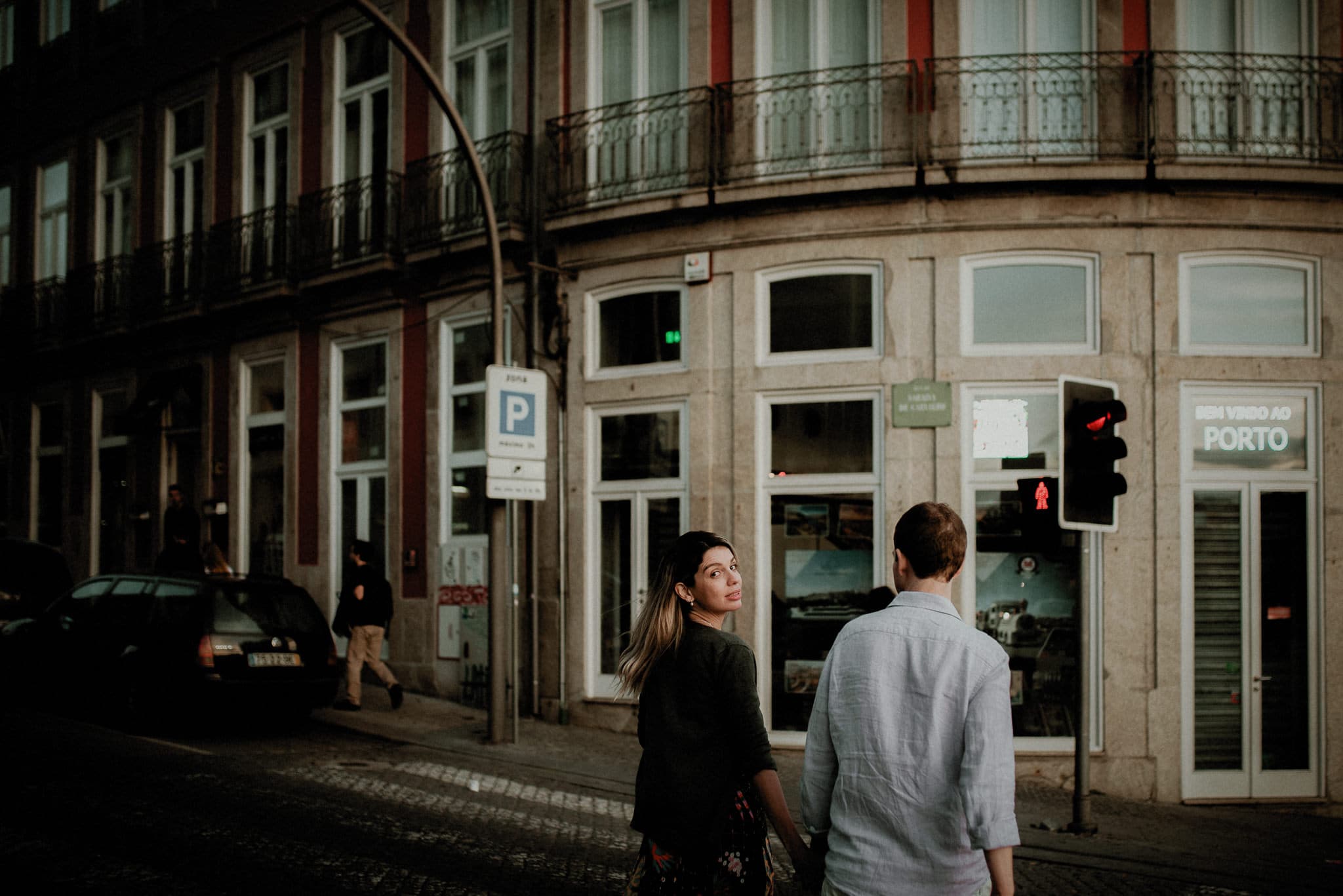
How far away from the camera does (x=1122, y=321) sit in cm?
1223

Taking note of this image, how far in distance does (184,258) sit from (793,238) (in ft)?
40.7

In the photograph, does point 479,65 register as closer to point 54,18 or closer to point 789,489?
point 789,489

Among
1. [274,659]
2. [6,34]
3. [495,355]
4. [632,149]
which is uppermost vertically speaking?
[6,34]

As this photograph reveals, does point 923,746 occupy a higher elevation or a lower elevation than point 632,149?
lower

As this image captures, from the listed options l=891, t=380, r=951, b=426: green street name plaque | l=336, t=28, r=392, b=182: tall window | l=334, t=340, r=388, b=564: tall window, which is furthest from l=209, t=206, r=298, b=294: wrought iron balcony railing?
l=891, t=380, r=951, b=426: green street name plaque

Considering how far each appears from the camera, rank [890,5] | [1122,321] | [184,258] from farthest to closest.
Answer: [184,258], [890,5], [1122,321]

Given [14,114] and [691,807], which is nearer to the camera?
[691,807]

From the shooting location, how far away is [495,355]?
1226cm

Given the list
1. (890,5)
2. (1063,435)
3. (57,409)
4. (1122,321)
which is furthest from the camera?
(57,409)

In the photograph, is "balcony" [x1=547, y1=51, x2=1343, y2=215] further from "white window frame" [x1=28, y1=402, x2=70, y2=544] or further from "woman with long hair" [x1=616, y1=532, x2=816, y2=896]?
"white window frame" [x1=28, y1=402, x2=70, y2=544]

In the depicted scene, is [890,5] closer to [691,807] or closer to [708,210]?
[708,210]

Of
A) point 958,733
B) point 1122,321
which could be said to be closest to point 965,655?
point 958,733

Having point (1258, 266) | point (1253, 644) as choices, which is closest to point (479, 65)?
point (1258, 266)

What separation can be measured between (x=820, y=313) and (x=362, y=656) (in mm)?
6461
